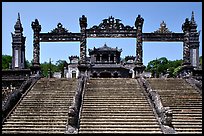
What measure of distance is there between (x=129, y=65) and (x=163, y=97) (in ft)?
95.1

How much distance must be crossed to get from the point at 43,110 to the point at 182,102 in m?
6.85

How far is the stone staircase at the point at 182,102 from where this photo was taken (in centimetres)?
1290

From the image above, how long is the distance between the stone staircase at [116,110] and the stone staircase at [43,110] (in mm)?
939

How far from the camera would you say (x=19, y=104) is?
15258 mm

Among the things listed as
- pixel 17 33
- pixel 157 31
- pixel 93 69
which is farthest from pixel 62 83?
pixel 93 69

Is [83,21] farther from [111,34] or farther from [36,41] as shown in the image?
[36,41]

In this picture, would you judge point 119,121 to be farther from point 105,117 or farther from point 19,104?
point 19,104

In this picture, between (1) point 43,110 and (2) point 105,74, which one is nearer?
(1) point 43,110

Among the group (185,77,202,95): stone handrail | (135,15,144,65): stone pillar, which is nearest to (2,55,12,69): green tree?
(135,15,144,65): stone pillar

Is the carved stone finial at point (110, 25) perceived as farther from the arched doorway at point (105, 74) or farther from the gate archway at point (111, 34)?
the arched doorway at point (105, 74)

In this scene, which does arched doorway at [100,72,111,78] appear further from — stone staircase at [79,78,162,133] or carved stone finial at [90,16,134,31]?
stone staircase at [79,78,162,133]

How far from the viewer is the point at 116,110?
14500 mm

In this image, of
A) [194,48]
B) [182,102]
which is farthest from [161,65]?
[182,102]

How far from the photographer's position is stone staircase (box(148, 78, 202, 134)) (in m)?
12.9
